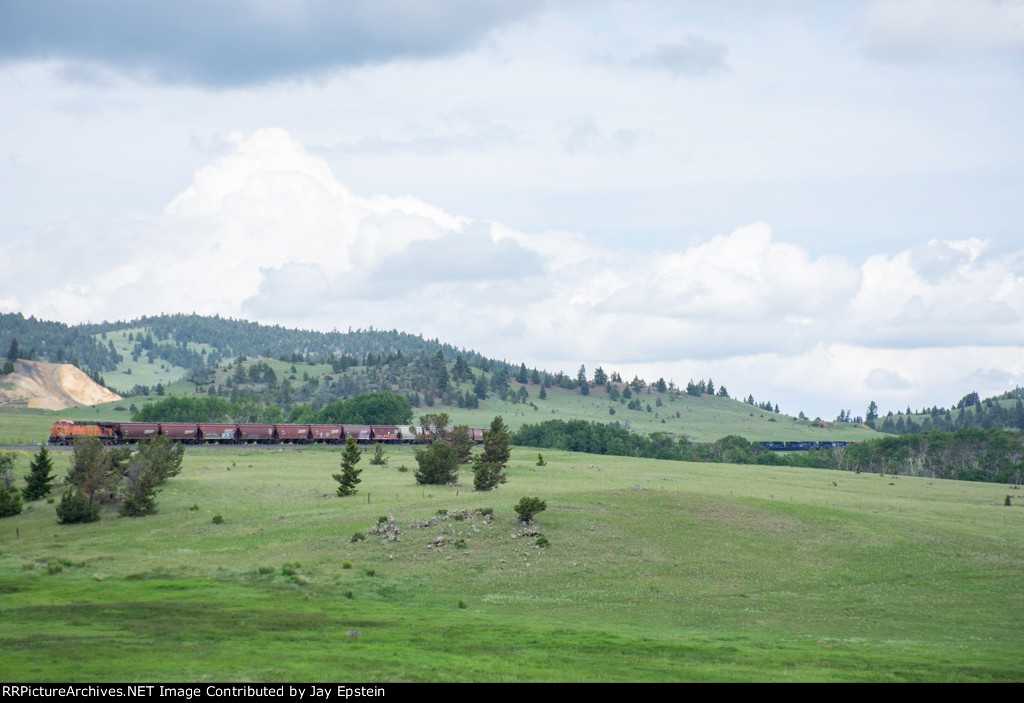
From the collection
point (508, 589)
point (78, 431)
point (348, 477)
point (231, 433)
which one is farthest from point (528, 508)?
point (231, 433)

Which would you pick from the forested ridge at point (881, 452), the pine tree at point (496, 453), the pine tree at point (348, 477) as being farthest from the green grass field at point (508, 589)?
the forested ridge at point (881, 452)

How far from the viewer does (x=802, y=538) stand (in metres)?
55.8

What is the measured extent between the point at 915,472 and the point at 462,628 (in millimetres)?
158569

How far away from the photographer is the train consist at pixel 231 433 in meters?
112

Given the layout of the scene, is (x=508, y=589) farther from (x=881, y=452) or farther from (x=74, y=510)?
(x=881, y=452)

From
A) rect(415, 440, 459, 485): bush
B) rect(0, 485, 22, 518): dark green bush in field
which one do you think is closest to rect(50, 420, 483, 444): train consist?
rect(415, 440, 459, 485): bush

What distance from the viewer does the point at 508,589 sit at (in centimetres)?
4312

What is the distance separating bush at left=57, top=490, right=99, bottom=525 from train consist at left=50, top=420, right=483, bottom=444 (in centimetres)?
4212

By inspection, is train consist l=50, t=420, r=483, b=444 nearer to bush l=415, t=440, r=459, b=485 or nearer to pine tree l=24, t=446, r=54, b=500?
bush l=415, t=440, r=459, b=485

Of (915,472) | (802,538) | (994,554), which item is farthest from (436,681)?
(915,472)

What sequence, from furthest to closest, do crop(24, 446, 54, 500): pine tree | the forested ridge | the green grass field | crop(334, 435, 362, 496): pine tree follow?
the forested ridge
crop(334, 435, 362, 496): pine tree
crop(24, 446, 54, 500): pine tree
the green grass field

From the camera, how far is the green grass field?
27156 millimetres

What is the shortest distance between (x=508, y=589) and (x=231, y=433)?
94058 mm
